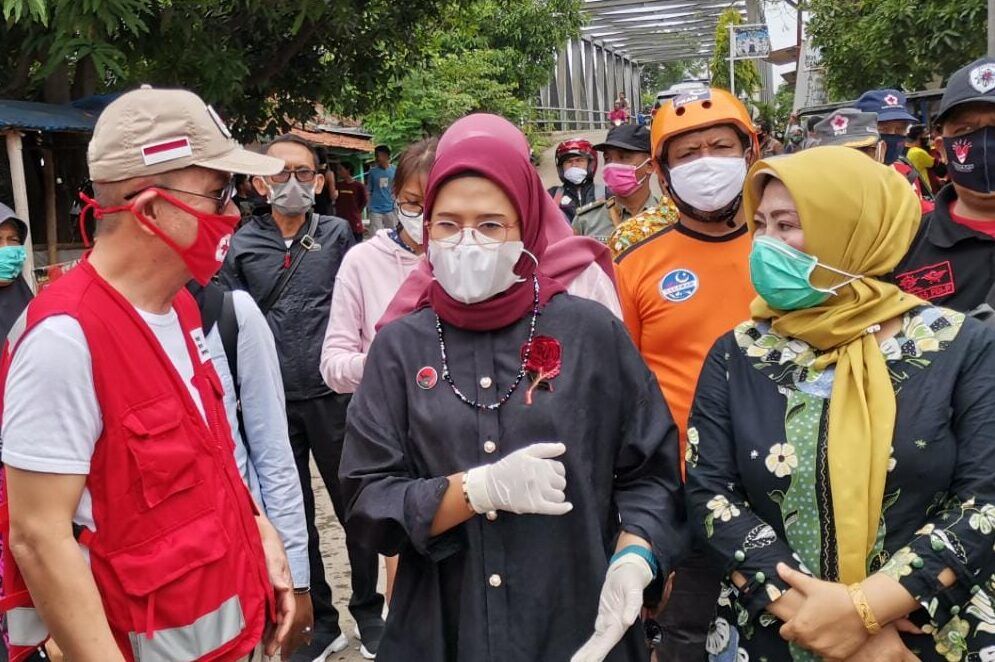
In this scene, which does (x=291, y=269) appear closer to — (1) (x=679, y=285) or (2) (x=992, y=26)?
(1) (x=679, y=285)

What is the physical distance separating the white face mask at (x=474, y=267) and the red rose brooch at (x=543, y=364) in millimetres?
162

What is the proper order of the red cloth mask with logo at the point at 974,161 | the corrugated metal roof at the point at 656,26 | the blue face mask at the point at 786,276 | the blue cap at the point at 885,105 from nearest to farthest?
the blue face mask at the point at 786,276 < the red cloth mask with logo at the point at 974,161 < the blue cap at the point at 885,105 < the corrugated metal roof at the point at 656,26

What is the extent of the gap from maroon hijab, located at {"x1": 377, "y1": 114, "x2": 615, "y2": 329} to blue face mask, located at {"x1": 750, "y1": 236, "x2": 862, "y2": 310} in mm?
476

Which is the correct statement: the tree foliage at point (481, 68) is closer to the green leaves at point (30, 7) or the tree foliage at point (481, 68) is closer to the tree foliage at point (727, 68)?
the tree foliage at point (727, 68)

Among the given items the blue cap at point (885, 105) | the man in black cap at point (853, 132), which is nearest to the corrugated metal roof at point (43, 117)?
the man in black cap at point (853, 132)

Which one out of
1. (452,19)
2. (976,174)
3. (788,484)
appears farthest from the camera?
(452,19)

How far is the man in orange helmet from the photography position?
3035mm

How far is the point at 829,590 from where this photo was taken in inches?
81.0

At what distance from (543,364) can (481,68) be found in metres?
19.4

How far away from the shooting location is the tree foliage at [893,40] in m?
9.59

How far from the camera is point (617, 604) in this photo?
6.45ft

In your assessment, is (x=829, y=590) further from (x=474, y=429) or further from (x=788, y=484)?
(x=474, y=429)

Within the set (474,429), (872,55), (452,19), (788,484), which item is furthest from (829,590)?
(452,19)

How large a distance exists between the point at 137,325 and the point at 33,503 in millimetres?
398
